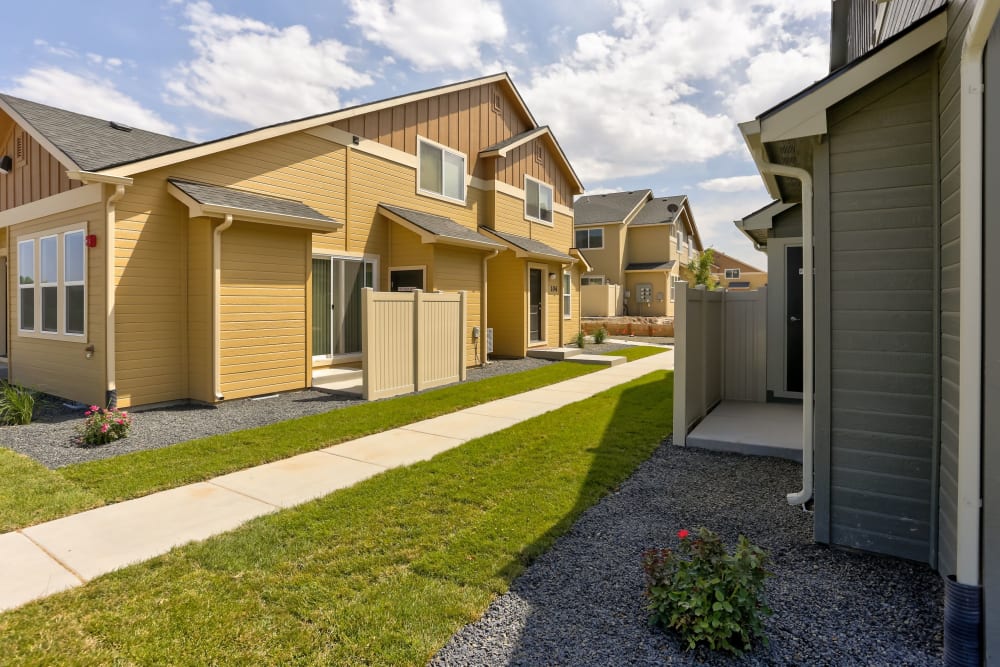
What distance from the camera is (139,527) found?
3.82 m

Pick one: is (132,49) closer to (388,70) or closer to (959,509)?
(388,70)

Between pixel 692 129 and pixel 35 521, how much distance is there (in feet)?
37.6

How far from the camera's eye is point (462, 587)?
9.75 ft

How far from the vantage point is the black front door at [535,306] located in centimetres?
1537

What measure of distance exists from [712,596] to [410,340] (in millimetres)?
7557

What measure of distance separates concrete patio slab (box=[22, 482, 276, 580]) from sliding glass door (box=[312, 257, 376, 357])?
6.16 meters

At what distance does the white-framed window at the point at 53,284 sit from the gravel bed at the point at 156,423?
130 cm

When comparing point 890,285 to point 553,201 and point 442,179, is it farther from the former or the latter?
point 553,201

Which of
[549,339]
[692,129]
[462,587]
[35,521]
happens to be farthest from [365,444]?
[549,339]

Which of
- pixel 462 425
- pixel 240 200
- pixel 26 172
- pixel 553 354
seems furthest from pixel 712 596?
pixel 26 172

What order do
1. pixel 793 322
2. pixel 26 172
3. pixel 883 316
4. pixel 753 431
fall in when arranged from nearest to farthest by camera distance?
pixel 883 316 < pixel 753 431 < pixel 793 322 < pixel 26 172

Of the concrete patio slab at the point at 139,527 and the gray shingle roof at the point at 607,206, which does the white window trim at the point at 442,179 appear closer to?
the concrete patio slab at the point at 139,527

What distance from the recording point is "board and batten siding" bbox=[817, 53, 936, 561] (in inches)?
124

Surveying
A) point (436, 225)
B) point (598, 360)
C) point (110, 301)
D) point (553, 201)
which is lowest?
point (598, 360)
